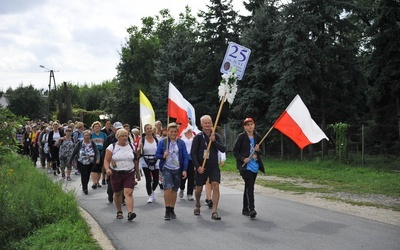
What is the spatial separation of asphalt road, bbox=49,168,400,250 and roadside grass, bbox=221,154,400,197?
3.59 meters

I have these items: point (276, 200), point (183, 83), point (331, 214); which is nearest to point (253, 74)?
point (183, 83)

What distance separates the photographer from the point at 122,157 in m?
9.13

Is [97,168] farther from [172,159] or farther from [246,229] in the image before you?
[246,229]

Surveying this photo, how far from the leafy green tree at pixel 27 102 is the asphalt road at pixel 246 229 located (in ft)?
241

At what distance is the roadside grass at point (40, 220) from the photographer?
687cm

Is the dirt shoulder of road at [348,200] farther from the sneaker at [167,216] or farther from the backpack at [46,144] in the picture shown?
the backpack at [46,144]

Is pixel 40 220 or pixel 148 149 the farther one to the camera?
pixel 148 149

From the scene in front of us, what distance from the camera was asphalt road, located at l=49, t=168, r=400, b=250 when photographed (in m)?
7.12

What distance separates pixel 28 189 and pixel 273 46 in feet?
61.8

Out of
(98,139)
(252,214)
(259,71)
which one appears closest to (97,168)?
(98,139)

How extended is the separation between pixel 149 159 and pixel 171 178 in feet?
6.96

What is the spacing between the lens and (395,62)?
22234mm

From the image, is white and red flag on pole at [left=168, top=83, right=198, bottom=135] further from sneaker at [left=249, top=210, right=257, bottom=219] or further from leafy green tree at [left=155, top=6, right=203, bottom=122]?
leafy green tree at [left=155, top=6, right=203, bottom=122]

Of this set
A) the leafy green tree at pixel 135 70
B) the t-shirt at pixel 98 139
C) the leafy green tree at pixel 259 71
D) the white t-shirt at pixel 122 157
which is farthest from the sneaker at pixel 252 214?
the leafy green tree at pixel 135 70
